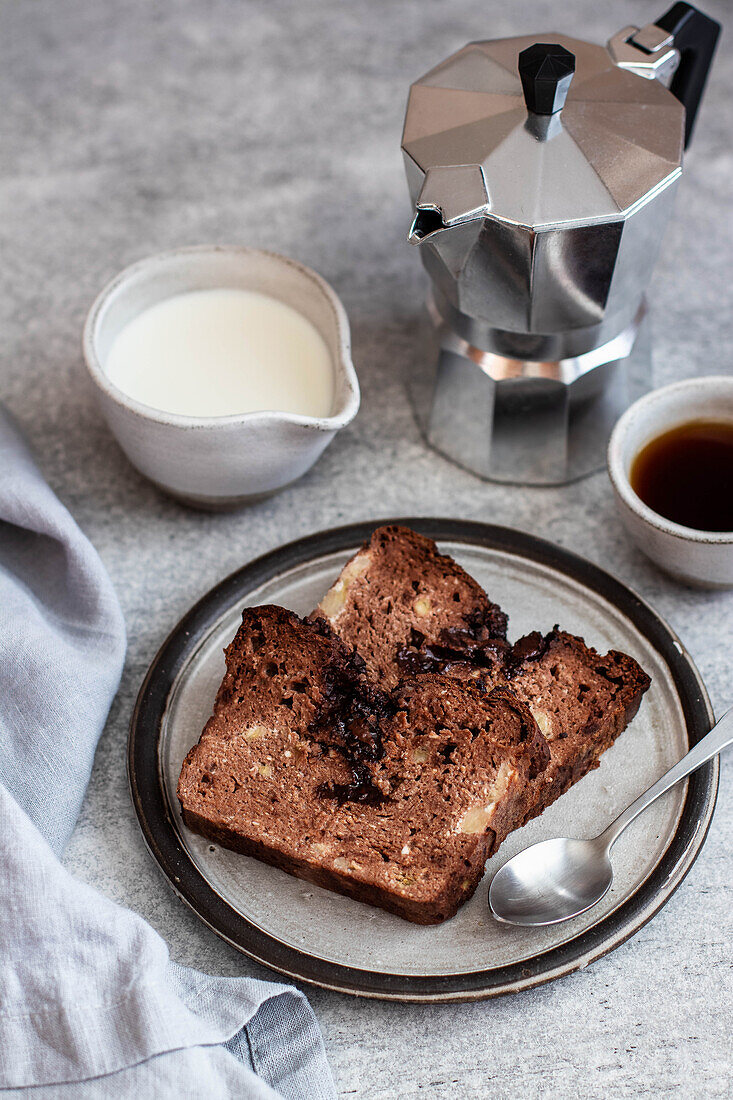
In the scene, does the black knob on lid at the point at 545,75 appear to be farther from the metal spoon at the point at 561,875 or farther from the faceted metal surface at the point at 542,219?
the metal spoon at the point at 561,875

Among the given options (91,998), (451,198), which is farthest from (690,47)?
(91,998)

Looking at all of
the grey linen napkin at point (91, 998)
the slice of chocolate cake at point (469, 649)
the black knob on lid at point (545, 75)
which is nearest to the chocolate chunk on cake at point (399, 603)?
the slice of chocolate cake at point (469, 649)

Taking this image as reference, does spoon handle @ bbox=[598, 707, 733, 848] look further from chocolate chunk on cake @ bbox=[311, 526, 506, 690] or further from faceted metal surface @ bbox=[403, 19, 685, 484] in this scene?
faceted metal surface @ bbox=[403, 19, 685, 484]

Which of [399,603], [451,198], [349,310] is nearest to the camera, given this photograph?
[451,198]

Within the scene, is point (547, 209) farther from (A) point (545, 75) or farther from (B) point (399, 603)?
(B) point (399, 603)

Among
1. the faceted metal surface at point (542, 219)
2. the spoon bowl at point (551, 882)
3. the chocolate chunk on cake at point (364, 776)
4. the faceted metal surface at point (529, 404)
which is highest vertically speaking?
the faceted metal surface at point (542, 219)

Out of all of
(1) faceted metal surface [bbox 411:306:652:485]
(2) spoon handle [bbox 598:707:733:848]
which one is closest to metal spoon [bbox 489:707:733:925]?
(2) spoon handle [bbox 598:707:733:848]

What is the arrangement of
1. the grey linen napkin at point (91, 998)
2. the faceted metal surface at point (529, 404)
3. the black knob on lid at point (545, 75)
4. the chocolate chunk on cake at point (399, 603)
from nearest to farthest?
the grey linen napkin at point (91, 998)
the black knob on lid at point (545, 75)
the chocolate chunk on cake at point (399, 603)
the faceted metal surface at point (529, 404)
